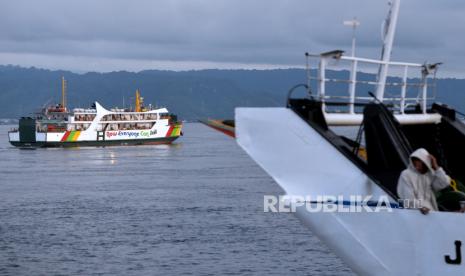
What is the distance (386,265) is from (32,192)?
135ft

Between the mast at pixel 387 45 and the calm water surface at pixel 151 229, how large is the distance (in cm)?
1106

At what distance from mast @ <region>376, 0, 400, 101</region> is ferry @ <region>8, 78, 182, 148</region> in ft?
299

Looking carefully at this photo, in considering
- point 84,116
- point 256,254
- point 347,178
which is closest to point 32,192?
point 256,254

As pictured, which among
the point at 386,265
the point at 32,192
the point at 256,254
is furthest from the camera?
the point at 32,192

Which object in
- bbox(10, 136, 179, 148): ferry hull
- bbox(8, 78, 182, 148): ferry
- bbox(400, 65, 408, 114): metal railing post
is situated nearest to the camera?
bbox(400, 65, 408, 114): metal railing post

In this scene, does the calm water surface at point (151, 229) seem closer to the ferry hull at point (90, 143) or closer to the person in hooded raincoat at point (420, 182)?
the person in hooded raincoat at point (420, 182)

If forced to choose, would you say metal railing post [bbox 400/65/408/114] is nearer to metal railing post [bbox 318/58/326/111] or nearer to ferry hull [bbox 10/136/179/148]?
metal railing post [bbox 318/58/326/111]

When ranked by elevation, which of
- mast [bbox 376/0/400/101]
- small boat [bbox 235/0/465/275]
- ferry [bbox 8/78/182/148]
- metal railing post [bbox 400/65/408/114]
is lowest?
ferry [bbox 8/78/182/148]

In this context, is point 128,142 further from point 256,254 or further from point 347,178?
point 347,178

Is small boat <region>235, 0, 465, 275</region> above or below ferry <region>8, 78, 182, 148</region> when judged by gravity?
above

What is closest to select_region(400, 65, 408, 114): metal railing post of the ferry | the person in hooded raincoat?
the person in hooded raincoat

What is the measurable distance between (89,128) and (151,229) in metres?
73.8

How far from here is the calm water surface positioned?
22.6 meters

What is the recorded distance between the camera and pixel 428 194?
374 inches
